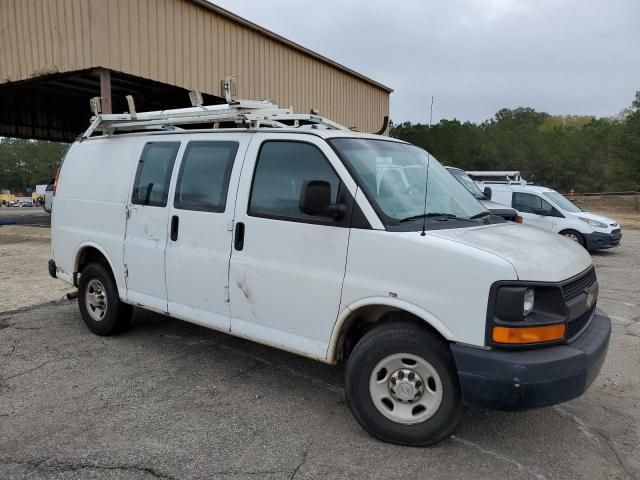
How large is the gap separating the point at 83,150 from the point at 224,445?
12.6 feet

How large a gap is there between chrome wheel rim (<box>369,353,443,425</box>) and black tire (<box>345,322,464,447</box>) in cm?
3

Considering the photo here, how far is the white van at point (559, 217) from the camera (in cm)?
1290

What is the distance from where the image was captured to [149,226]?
15.5 feet

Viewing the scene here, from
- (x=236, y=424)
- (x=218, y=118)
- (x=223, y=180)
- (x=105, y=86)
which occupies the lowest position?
(x=236, y=424)

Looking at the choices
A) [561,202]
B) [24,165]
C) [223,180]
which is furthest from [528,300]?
[24,165]

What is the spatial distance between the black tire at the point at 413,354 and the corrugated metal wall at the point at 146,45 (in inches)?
Answer: 394

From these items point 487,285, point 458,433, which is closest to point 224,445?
point 458,433

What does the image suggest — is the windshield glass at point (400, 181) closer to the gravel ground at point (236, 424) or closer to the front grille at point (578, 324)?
the front grille at point (578, 324)

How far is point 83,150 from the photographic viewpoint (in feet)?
18.5

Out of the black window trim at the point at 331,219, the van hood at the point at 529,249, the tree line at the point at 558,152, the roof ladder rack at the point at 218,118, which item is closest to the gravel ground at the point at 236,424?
the van hood at the point at 529,249

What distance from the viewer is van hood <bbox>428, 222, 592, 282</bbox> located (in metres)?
2.95

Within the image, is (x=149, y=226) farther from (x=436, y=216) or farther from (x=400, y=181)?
(x=436, y=216)

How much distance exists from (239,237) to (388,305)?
4.47 ft

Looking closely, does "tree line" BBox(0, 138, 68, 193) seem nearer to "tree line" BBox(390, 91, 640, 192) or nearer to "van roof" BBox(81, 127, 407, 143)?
"tree line" BBox(390, 91, 640, 192)
